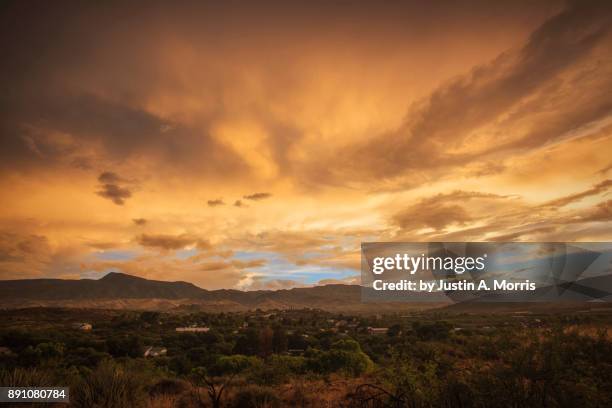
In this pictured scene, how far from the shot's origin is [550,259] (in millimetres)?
105062

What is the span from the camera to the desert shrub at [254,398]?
1320cm

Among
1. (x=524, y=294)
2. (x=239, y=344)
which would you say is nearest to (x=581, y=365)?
(x=239, y=344)

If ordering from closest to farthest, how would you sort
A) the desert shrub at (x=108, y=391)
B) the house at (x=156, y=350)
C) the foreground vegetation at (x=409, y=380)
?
the foreground vegetation at (x=409, y=380), the desert shrub at (x=108, y=391), the house at (x=156, y=350)

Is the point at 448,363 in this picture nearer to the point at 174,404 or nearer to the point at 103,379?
the point at 174,404

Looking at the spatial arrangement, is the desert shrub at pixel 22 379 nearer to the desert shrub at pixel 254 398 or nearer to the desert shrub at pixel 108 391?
the desert shrub at pixel 108 391

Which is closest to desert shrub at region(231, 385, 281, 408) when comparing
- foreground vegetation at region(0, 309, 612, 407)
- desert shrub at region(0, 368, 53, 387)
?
foreground vegetation at region(0, 309, 612, 407)

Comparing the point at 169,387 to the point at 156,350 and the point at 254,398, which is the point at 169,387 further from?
the point at 156,350

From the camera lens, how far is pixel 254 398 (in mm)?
13328

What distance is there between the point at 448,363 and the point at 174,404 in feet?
39.4

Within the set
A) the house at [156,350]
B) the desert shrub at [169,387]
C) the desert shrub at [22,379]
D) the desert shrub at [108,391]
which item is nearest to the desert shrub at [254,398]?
the desert shrub at [108,391]

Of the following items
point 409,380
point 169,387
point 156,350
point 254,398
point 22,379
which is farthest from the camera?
→ point 156,350

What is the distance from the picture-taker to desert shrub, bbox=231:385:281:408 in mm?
13195

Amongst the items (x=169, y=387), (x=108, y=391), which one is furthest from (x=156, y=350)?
(x=108, y=391)

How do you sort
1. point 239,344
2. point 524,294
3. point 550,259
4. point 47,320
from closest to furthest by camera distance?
point 239,344
point 47,320
point 550,259
point 524,294
